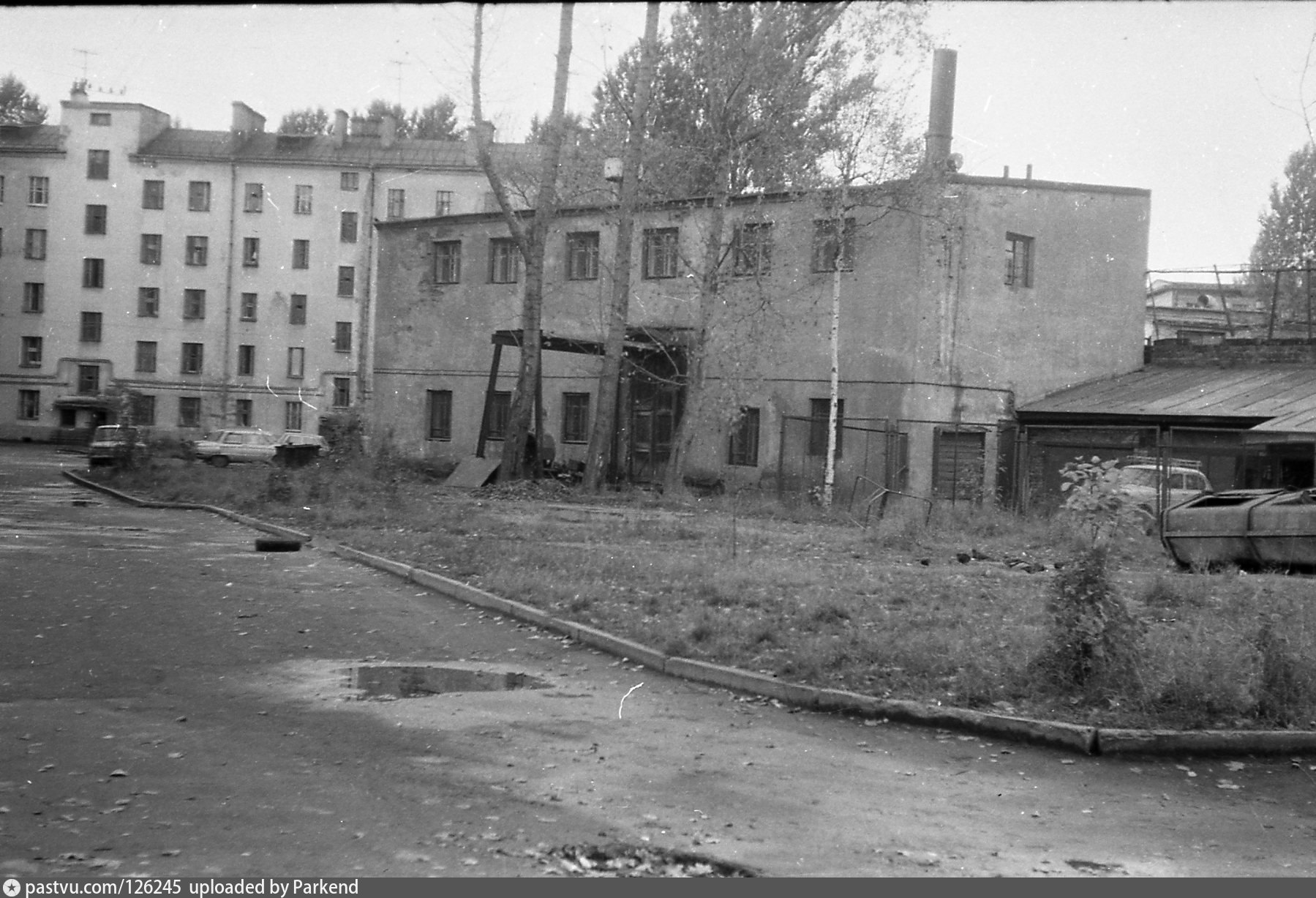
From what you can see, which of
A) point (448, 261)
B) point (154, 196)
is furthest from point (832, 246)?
point (154, 196)

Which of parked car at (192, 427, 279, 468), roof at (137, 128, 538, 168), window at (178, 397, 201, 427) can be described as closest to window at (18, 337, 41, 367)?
window at (178, 397, 201, 427)

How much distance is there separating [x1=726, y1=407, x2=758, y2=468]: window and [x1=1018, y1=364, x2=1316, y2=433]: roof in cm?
702

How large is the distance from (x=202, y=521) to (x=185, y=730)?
1687cm

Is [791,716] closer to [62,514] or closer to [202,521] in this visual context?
[202,521]

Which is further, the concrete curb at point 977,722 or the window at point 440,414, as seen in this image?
the window at point 440,414

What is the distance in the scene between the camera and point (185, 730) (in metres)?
7.34

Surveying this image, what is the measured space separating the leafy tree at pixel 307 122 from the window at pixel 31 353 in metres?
18.4

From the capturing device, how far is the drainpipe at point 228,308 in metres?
69.9

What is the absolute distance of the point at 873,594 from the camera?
44.7 feet

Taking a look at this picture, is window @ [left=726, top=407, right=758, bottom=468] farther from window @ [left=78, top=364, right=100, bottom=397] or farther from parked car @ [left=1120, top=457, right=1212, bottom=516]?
window @ [left=78, top=364, right=100, bottom=397]

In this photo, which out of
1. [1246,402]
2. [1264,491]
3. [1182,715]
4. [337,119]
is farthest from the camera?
[337,119]

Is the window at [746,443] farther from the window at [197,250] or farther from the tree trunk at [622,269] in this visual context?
the window at [197,250]

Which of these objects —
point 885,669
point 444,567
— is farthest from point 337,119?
point 885,669

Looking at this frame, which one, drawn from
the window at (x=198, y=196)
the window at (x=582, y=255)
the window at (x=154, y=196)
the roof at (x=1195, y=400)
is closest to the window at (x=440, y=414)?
the window at (x=582, y=255)
